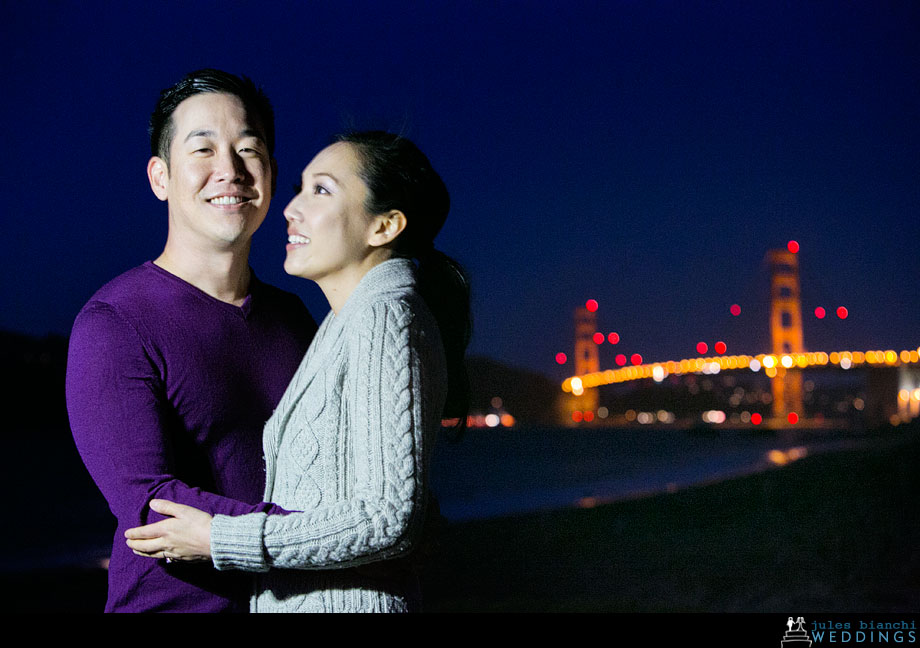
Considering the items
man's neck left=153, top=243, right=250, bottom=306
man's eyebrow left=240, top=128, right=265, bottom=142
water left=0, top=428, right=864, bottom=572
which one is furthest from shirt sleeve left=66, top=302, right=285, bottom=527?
water left=0, top=428, right=864, bottom=572

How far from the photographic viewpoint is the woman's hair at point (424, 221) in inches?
57.6

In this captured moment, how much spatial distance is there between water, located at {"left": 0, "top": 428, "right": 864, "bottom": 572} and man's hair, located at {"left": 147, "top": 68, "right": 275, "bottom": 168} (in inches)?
376

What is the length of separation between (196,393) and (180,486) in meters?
0.17

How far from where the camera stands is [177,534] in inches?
47.8

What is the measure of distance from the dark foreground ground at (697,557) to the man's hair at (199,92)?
467 centimetres

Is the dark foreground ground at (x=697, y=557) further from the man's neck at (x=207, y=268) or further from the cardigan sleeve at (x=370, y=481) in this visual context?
the cardigan sleeve at (x=370, y=481)

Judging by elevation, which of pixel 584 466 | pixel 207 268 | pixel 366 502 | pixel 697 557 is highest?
pixel 584 466

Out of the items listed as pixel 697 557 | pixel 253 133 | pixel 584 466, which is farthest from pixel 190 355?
pixel 584 466

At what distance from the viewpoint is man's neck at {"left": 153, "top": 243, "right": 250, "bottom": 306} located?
149 cm

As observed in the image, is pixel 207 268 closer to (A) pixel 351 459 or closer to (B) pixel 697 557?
(A) pixel 351 459

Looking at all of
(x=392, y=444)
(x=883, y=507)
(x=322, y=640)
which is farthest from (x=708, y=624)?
(x=883, y=507)

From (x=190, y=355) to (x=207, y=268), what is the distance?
7.1 inches

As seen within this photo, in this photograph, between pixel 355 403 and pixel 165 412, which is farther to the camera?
pixel 165 412

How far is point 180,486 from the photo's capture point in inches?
49.6
